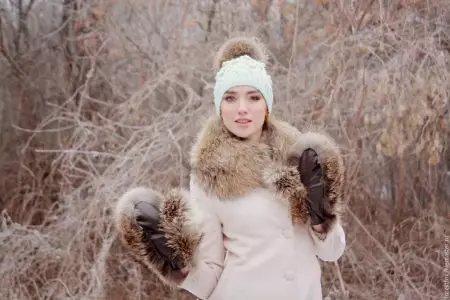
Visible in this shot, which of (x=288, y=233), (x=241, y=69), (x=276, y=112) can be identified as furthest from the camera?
(x=276, y=112)

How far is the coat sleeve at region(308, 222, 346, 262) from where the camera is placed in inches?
75.5

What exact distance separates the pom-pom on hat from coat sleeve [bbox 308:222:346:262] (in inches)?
16.1

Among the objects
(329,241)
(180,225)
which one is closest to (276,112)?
(329,241)

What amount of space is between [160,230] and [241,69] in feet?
1.79

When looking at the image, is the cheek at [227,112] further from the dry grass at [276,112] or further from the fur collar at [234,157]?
the dry grass at [276,112]

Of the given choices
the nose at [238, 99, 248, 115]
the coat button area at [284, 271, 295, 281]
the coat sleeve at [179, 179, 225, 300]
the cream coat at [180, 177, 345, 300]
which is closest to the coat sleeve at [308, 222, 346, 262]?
the cream coat at [180, 177, 345, 300]

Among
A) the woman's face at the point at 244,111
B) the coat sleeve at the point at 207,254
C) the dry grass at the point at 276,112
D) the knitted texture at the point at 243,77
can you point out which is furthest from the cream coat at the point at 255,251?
the dry grass at the point at 276,112

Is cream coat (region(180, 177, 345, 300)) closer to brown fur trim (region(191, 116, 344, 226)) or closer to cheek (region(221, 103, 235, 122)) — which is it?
brown fur trim (region(191, 116, 344, 226))

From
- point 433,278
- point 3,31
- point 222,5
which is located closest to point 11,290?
point 3,31

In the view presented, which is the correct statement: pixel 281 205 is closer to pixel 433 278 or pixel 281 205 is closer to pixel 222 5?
pixel 433 278

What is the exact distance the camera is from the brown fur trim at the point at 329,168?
1.84m

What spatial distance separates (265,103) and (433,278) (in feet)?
7.15

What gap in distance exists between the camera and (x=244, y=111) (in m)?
1.96

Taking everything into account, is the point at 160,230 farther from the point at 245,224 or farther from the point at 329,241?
Result: the point at 329,241
